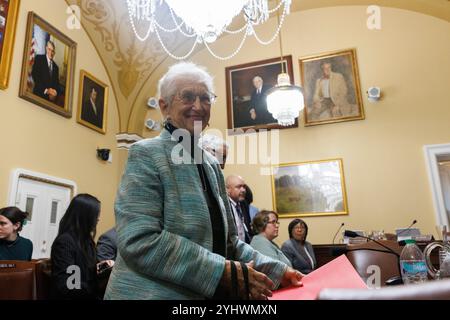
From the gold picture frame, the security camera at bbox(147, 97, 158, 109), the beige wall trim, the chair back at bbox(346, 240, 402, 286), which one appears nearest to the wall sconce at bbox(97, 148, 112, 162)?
the beige wall trim

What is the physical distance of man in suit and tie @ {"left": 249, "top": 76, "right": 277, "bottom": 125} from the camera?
714 centimetres

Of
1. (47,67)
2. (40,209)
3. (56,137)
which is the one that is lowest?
(40,209)

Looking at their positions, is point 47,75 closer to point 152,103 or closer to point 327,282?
point 152,103

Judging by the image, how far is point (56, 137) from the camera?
19.0 ft

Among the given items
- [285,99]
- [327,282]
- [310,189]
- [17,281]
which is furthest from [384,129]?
[17,281]

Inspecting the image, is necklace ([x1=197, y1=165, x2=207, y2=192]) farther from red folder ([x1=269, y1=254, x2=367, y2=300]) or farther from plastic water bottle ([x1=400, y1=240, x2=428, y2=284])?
plastic water bottle ([x1=400, y1=240, x2=428, y2=284])

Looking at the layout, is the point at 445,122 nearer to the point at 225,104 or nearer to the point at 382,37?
the point at 382,37

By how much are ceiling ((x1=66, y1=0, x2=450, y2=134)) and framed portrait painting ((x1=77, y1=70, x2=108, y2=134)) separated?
1.67ft

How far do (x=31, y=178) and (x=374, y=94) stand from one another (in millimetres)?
5718

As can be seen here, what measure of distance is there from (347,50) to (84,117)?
5013 mm

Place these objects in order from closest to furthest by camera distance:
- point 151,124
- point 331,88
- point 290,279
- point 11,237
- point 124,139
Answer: point 290,279
point 11,237
point 331,88
point 124,139
point 151,124

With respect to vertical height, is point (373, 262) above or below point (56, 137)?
below

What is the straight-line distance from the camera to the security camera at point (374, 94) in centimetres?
644

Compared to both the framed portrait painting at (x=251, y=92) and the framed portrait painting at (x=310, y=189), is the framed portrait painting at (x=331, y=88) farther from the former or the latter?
the framed portrait painting at (x=310, y=189)
